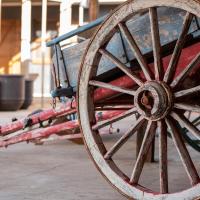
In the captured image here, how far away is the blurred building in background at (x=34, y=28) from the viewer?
2227 cm

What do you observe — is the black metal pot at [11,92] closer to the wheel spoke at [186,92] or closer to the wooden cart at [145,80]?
the wooden cart at [145,80]

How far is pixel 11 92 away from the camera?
1772 centimetres

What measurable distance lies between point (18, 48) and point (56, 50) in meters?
19.3

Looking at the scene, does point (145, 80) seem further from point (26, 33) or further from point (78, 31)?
point (26, 33)

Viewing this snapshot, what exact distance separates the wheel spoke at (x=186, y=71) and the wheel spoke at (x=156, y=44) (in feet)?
0.49

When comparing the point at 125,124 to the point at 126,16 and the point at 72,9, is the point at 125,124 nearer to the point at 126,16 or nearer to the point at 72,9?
the point at 126,16

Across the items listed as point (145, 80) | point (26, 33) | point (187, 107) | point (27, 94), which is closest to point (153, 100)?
point (187, 107)

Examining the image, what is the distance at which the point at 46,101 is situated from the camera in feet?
72.9

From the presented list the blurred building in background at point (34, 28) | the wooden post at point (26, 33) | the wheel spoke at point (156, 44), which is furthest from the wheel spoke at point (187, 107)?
the wooden post at point (26, 33)

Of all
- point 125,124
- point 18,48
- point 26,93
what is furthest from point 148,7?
point 18,48

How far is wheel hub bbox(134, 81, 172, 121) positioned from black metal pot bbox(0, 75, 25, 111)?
13.5 m

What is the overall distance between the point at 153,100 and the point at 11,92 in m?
13.6

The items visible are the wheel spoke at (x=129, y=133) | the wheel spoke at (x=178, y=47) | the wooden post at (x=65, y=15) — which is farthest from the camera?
the wooden post at (x=65, y=15)

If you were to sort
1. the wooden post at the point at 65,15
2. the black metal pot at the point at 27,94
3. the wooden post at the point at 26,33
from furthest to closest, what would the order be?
the wooden post at the point at 65,15, the wooden post at the point at 26,33, the black metal pot at the point at 27,94
